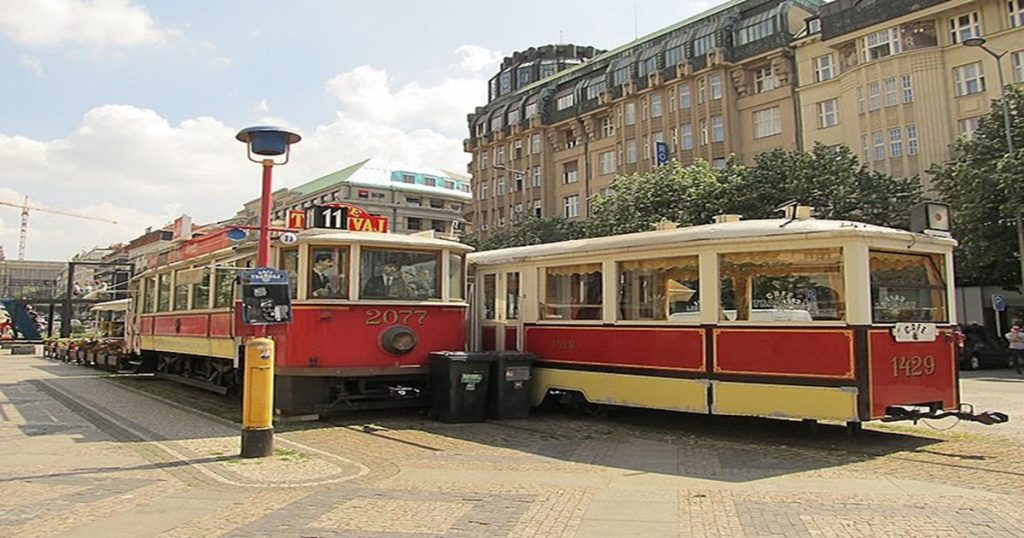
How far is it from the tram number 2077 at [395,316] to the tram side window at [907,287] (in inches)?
248

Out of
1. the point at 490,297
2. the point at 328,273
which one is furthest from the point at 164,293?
the point at 490,297

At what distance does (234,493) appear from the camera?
6.81 m

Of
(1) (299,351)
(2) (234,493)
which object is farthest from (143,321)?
(2) (234,493)

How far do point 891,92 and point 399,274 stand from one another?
32118 mm

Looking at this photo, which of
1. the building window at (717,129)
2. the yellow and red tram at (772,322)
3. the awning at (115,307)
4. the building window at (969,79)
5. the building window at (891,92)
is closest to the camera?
the yellow and red tram at (772,322)

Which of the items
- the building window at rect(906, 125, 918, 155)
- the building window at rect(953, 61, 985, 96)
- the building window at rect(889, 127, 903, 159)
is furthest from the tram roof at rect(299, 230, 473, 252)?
the building window at rect(953, 61, 985, 96)

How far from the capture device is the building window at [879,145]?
36.6 m

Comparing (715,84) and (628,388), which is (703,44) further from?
(628,388)

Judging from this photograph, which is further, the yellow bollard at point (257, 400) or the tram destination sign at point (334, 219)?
the tram destination sign at point (334, 219)

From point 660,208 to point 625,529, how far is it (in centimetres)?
2844

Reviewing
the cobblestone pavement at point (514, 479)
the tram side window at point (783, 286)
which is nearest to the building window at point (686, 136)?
the cobblestone pavement at point (514, 479)

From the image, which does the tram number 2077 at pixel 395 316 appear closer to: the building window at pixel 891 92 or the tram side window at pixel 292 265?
the tram side window at pixel 292 265

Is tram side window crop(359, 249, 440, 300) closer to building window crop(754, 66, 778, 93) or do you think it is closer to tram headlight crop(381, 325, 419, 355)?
tram headlight crop(381, 325, 419, 355)

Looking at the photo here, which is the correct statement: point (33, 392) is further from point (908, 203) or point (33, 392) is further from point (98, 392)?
point (908, 203)
